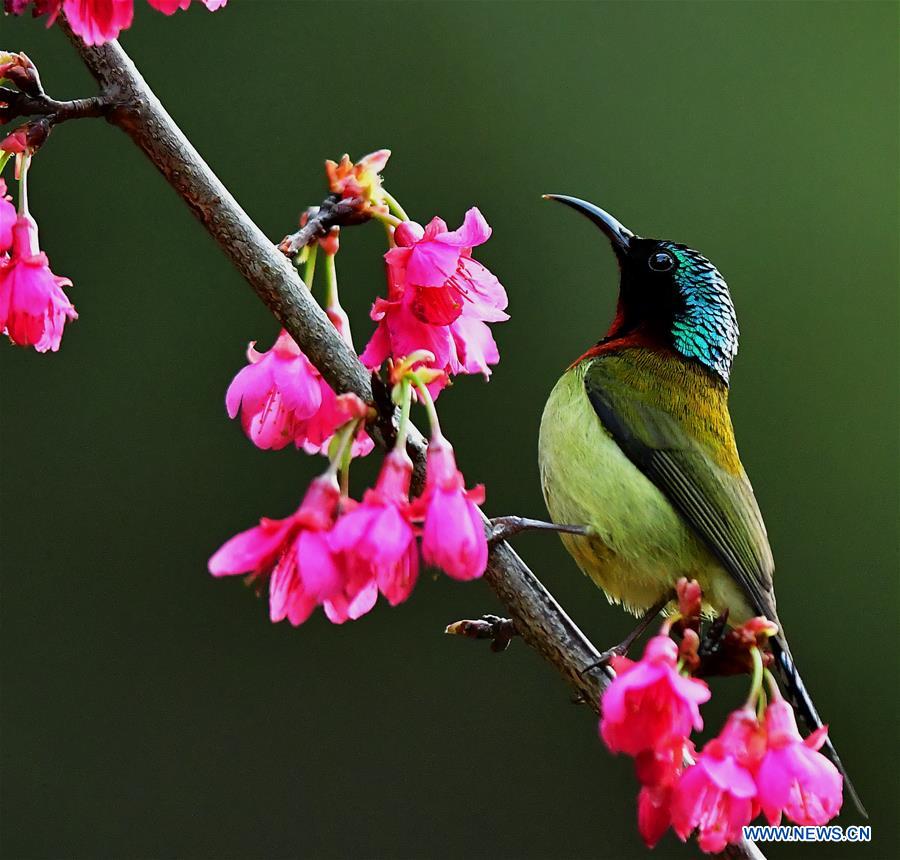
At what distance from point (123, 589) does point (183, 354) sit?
4.07 feet

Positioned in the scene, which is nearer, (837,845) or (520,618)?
Answer: (520,618)

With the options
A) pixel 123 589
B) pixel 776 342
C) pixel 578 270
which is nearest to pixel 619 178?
pixel 578 270

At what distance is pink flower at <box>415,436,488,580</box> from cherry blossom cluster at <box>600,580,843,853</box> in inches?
10.0

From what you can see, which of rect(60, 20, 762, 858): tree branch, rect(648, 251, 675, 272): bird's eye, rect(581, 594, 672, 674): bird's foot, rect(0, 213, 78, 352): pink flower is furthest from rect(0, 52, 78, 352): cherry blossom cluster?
rect(648, 251, 675, 272): bird's eye

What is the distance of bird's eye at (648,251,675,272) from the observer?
2916mm

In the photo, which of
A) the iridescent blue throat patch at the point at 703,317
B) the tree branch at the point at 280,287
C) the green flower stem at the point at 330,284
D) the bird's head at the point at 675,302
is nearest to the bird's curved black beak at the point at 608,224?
the bird's head at the point at 675,302

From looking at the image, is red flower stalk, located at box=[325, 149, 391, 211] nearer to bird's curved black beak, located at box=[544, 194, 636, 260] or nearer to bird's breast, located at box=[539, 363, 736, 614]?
bird's curved black beak, located at box=[544, 194, 636, 260]

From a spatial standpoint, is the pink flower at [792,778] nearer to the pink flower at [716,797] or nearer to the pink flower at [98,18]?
the pink flower at [716,797]

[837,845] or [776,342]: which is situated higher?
[776,342]

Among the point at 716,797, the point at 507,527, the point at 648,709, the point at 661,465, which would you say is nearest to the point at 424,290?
the point at 507,527

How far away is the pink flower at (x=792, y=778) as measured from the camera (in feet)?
5.10

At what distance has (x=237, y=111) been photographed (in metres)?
7.04

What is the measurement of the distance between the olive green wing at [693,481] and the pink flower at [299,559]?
114cm

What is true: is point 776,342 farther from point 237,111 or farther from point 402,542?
point 402,542
